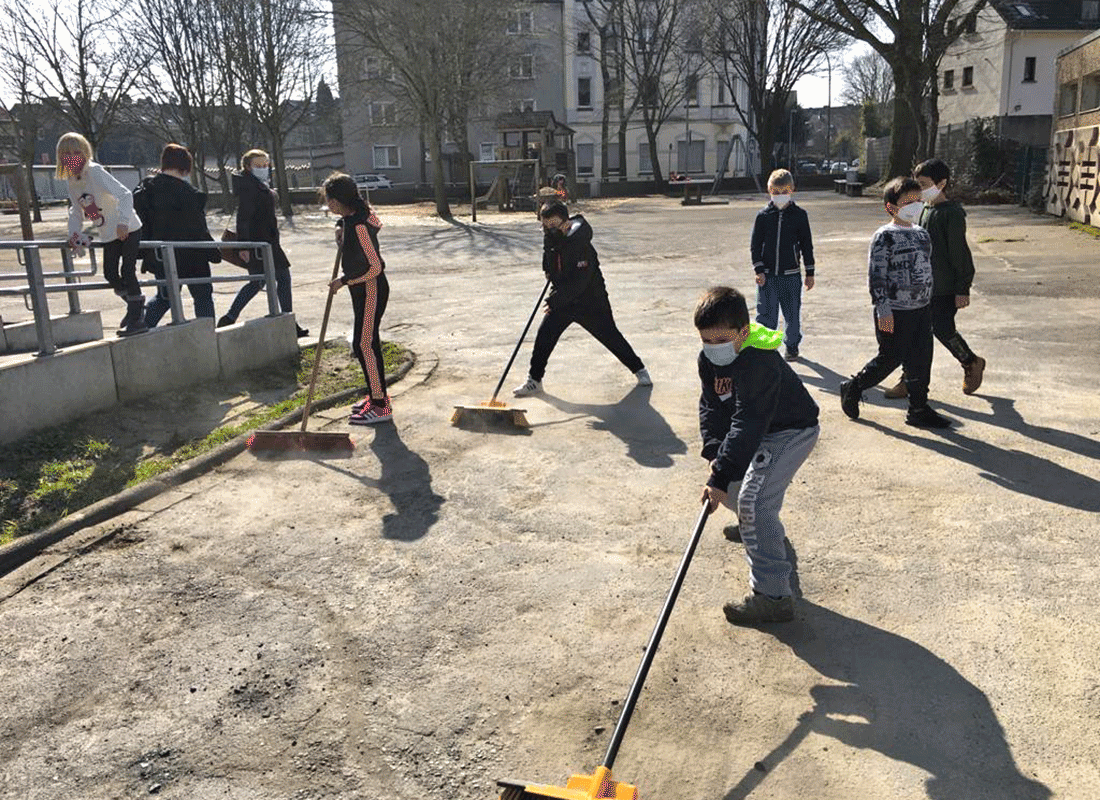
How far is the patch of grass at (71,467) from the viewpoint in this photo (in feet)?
16.1

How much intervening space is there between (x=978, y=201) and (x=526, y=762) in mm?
28807

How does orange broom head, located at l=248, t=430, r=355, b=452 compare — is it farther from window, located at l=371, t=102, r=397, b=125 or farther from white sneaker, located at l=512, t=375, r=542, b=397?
window, located at l=371, t=102, r=397, b=125

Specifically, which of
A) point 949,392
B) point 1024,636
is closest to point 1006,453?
point 949,392

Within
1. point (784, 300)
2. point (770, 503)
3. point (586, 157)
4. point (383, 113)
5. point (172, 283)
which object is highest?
point (383, 113)

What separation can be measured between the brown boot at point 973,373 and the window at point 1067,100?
21.5 metres

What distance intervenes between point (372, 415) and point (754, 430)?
377 cm

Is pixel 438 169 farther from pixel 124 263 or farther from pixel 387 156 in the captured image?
pixel 387 156

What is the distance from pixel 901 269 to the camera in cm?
568

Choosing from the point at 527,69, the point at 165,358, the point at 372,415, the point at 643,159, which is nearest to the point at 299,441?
the point at 372,415

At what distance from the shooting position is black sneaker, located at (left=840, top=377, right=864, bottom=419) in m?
6.15

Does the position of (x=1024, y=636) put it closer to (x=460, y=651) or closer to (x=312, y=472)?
(x=460, y=651)

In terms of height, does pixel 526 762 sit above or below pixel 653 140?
below

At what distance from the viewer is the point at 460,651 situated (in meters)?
3.46

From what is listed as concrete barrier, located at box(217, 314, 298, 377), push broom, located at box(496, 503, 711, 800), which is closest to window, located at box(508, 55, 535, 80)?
concrete barrier, located at box(217, 314, 298, 377)
